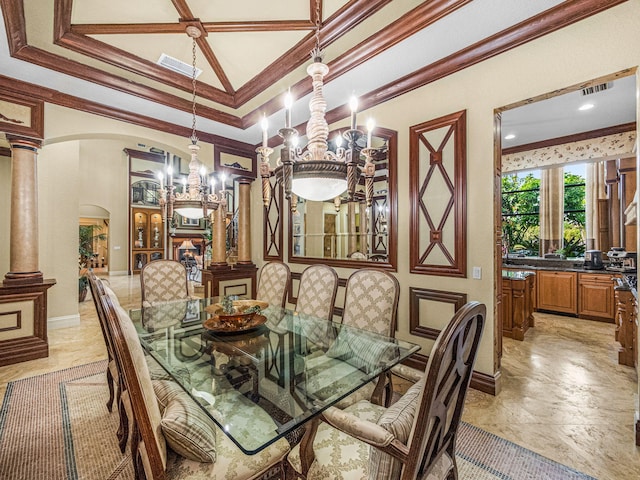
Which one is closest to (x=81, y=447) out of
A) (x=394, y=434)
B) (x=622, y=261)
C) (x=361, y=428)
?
(x=361, y=428)

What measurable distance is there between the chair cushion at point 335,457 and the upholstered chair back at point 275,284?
1770mm

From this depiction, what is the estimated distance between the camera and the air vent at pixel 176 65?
2.90 meters

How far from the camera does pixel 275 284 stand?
312cm

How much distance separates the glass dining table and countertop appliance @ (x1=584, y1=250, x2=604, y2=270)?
4.71m

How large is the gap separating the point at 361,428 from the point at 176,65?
3.54 m

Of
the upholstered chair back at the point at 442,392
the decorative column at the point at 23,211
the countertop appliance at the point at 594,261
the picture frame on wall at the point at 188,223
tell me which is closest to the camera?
the upholstered chair back at the point at 442,392

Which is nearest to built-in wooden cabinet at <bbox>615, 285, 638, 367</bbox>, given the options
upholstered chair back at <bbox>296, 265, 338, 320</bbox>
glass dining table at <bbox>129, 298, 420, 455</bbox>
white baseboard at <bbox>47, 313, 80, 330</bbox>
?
glass dining table at <bbox>129, 298, 420, 455</bbox>

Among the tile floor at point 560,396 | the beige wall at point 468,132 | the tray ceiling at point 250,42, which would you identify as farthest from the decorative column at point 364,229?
the tile floor at point 560,396

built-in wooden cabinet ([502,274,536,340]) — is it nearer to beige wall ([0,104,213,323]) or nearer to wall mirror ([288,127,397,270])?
wall mirror ([288,127,397,270])

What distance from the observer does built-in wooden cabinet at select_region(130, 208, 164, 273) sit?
35.2 ft

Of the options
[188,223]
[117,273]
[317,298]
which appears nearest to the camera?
[317,298]

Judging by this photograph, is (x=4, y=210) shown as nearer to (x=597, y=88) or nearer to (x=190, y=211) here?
(x=190, y=211)

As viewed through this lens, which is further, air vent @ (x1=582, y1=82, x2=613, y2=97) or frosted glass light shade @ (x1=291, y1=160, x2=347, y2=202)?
air vent @ (x1=582, y1=82, x2=613, y2=97)

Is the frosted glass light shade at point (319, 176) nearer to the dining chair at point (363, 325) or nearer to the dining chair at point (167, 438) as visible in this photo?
the dining chair at point (363, 325)
